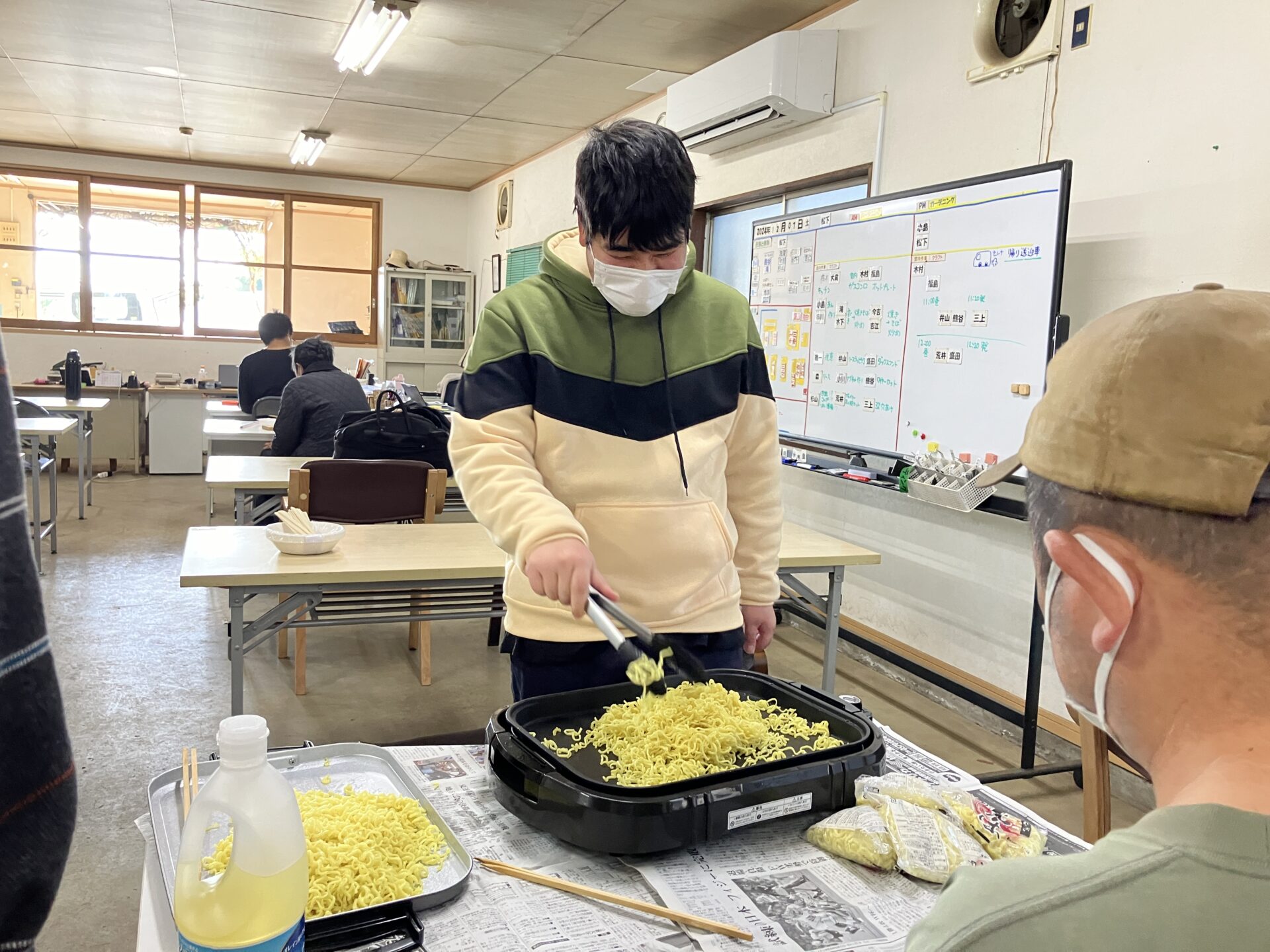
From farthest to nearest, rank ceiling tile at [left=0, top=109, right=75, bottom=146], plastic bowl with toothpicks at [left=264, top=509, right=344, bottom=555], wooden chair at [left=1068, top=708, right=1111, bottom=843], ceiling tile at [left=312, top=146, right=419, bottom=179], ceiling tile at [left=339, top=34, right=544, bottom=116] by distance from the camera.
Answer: ceiling tile at [left=312, top=146, right=419, bottom=179] < ceiling tile at [left=0, top=109, right=75, bottom=146] < ceiling tile at [left=339, top=34, right=544, bottom=116] < plastic bowl with toothpicks at [left=264, top=509, right=344, bottom=555] < wooden chair at [left=1068, top=708, right=1111, bottom=843]

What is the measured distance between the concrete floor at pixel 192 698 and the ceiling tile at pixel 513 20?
309 centimetres

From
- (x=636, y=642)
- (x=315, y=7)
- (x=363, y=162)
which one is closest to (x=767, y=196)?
(x=315, y=7)

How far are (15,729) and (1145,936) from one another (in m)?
0.60

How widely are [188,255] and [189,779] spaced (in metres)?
9.49

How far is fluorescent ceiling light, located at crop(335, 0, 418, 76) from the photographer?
14.6 ft

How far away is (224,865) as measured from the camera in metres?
0.82

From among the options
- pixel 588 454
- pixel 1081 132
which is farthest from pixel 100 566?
pixel 1081 132

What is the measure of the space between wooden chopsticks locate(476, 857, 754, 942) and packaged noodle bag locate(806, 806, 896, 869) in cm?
Result: 19

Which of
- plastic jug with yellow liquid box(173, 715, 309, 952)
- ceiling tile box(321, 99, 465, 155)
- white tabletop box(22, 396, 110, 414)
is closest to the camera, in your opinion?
plastic jug with yellow liquid box(173, 715, 309, 952)

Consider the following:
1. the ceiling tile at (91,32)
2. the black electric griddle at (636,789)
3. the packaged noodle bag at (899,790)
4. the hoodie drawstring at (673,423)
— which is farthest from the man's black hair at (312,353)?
the packaged noodle bag at (899,790)

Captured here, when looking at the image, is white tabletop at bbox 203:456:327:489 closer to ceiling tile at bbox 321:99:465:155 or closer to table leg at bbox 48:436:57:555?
table leg at bbox 48:436:57:555

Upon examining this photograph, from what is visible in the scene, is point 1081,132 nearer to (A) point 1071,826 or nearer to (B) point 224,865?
(A) point 1071,826

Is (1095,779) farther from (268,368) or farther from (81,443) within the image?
(81,443)

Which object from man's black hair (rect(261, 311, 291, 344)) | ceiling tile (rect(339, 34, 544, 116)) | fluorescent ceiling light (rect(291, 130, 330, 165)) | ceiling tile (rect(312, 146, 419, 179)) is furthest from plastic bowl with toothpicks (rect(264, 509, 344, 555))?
ceiling tile (rect(312, 146, 419, 179))
